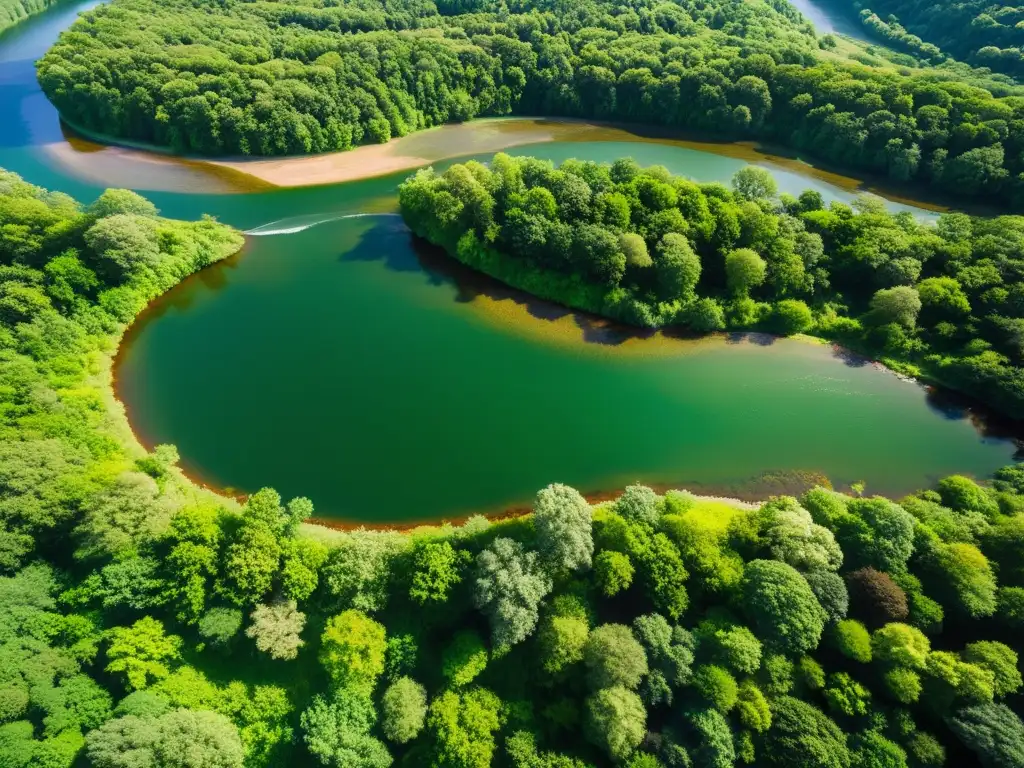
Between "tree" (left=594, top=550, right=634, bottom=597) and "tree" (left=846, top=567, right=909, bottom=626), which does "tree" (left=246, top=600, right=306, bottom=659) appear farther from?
"tree" (left=846, top=567, right=909, bottom=626)

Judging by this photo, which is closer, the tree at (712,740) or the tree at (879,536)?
the tree at (712,740)

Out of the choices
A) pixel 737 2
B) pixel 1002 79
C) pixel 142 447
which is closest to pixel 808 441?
pixel 142 447

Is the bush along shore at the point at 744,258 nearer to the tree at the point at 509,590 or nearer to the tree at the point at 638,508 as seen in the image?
the tree at the point at 638,508

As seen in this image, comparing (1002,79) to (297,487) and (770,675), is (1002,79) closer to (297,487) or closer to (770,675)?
(770,675)

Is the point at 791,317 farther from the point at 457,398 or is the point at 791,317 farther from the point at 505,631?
the point at 505,631

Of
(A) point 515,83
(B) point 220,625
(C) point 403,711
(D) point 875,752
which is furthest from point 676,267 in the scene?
(A) point 515,83

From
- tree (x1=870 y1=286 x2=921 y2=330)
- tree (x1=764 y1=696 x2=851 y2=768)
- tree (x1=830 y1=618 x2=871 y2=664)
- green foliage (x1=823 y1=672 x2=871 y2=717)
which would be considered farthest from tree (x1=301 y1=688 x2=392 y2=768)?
tree (x1=870 y1=286 x2=921 y2=330)

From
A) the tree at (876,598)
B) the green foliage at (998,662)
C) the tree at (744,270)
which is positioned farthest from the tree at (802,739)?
the tree at (744,270)
